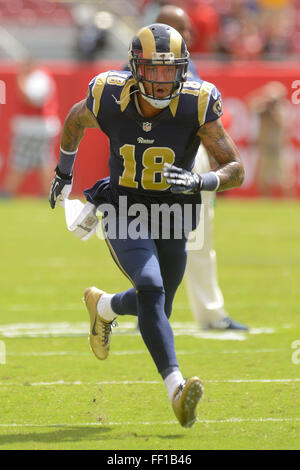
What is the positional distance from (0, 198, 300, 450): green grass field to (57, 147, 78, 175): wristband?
1099mm

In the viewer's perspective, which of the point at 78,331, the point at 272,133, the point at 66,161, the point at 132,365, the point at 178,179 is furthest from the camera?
the point at 272,133

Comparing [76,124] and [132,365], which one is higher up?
[76,124]

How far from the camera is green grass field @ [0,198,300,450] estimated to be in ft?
13.7

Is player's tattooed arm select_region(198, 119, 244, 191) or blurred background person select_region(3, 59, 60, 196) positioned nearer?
player's tattooed arm select_region(198, 119, 244, 191)

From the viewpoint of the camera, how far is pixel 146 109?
4535 millimetres

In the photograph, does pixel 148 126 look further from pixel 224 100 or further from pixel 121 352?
pixel 224 100

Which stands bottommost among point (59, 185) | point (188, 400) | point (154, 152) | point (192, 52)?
point (188, 400)

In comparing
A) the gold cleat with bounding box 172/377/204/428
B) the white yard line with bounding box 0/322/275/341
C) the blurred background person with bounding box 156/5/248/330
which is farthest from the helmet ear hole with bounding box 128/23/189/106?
the white yard line with bounding box 0/322/275/341

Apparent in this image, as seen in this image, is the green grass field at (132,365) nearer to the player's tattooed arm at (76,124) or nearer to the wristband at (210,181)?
the wristband at (210,181)

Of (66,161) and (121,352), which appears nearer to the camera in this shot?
(66,161)

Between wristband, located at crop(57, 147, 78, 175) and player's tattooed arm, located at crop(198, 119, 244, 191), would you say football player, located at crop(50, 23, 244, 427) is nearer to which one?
player's tattooed arm, located at crop(198, 119, 244, 191)

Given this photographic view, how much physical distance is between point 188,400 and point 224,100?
38.8 ft

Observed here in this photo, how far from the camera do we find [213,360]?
18.7ft

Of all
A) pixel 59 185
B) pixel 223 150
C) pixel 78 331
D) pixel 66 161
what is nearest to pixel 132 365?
pixel 78 331
